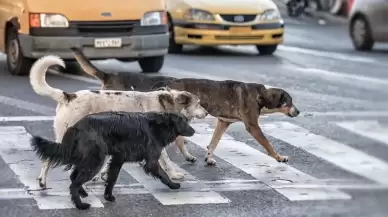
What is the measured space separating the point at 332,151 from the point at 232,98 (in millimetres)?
1376

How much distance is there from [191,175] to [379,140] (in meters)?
2.76

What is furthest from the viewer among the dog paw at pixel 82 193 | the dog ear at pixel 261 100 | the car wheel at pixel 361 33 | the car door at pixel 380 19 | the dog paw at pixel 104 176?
the car wheel at pixel 361 33

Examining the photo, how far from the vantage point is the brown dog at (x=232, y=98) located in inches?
368

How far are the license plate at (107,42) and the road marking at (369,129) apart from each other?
15.7 ft

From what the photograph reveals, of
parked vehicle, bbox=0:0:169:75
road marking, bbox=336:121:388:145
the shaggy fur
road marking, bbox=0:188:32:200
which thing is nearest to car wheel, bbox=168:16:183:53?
parked vehicle, bbox=0:0:169:75

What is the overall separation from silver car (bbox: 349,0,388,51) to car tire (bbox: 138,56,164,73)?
5649mm

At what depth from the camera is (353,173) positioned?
8.92 m

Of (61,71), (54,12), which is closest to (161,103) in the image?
(54,12)

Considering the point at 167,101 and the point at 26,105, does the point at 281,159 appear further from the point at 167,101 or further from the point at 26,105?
the point at 26,105

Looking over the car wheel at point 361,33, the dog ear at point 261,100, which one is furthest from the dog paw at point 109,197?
the car wheel at point 361,33

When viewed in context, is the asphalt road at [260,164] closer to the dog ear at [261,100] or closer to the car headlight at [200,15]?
the dog ear at [261,100]

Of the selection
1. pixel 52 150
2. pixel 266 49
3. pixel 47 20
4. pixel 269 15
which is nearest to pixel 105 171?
pixel 52 150

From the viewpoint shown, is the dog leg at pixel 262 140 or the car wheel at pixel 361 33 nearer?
the dog leg at pixel 262 140

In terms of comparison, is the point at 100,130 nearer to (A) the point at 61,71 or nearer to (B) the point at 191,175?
(B) the point at 191,175
